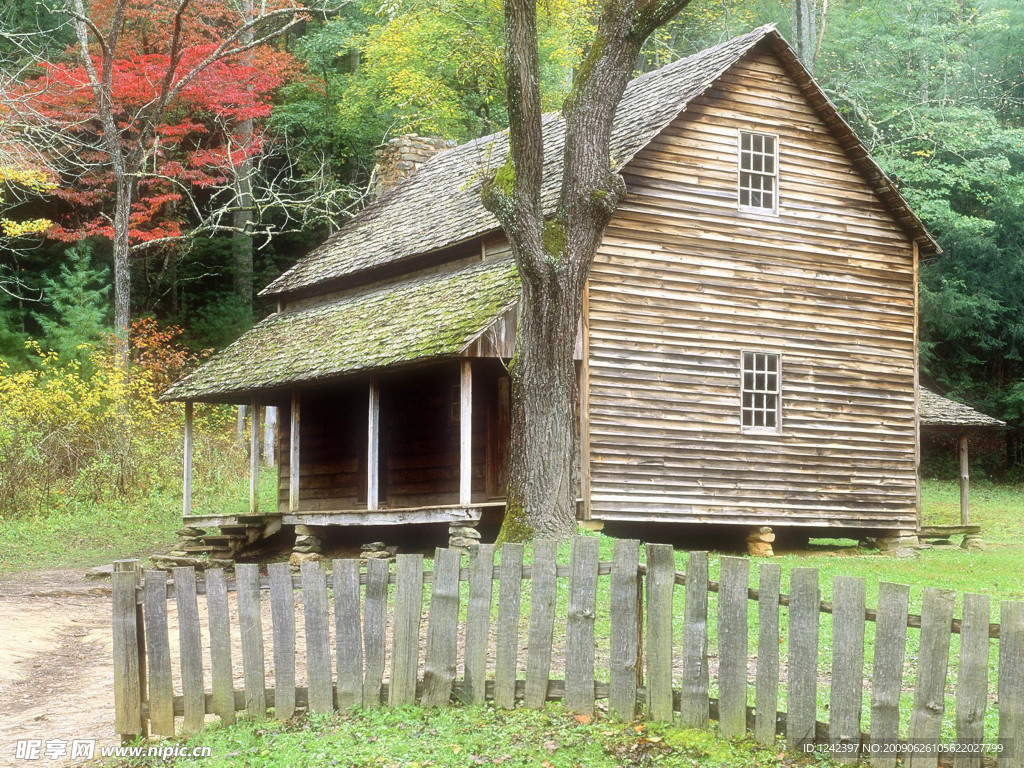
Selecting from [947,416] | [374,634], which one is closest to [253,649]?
[374,634]

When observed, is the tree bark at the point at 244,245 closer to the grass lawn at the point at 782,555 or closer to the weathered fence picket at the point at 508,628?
the grass lawn at the point at 782,555

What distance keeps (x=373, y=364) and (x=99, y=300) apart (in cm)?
1723

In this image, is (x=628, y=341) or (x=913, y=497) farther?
(x=913, y=497)

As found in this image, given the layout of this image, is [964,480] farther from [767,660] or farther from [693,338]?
[767,660]

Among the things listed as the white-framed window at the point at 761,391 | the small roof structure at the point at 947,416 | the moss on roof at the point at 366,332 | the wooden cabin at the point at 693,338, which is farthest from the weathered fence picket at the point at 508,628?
the small roof structure at the point at 947,416

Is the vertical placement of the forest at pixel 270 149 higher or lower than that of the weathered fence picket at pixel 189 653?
higher

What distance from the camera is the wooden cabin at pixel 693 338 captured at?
1816 cm

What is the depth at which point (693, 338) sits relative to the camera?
19.0 meters

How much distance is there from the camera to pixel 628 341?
60.2ft

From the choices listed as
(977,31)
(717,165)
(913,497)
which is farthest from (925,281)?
(717,165)

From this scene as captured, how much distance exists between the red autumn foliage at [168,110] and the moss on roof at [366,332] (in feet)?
27.9

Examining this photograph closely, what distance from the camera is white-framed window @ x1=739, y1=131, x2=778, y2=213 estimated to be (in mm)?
19797

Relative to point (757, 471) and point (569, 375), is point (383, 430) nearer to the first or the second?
point (757, 471)

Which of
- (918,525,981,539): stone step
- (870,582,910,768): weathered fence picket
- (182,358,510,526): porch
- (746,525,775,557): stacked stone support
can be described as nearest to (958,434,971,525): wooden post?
(918,525,981,539): stone step
